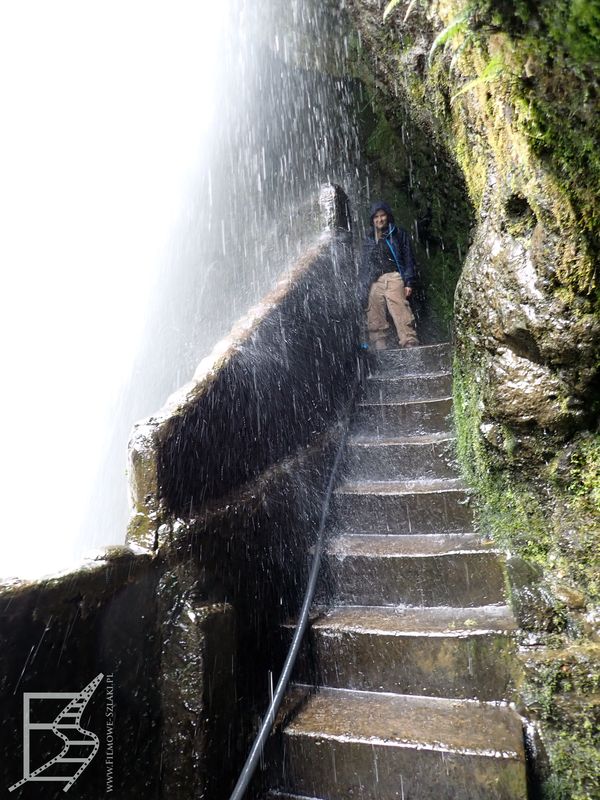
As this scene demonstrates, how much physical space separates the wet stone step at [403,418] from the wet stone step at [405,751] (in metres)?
2.59

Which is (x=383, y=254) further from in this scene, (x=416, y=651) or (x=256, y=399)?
(x=416, y=651)

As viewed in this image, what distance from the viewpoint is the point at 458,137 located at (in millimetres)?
4336

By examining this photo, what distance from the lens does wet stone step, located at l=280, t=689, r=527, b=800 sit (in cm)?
262

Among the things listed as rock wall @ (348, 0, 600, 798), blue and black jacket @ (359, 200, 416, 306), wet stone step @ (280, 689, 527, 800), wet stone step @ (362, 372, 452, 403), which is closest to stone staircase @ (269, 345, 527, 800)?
wet stone step @ (280, 689, 527, 800)

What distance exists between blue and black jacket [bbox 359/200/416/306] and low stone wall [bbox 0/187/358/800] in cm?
343

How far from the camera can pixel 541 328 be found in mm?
2877

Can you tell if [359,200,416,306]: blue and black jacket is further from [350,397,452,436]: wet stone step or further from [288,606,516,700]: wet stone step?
[288,606,516,700]: wet stone step

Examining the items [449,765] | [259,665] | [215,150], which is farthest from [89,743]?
[215,150]

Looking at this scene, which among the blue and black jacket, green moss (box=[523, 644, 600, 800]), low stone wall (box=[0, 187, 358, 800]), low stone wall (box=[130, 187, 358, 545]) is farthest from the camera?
the blue and black jacket

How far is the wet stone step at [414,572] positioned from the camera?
11.7 ft

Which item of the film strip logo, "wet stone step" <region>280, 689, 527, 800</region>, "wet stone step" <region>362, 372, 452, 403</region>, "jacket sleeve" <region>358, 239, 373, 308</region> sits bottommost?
"wet stone step" <region>280, 689, 527, 800</region>

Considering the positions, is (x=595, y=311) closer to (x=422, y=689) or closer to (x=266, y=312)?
(x=422, y=689)

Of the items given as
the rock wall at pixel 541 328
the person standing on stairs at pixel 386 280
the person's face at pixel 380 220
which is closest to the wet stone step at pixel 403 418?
the rock wall at pixel 541 328

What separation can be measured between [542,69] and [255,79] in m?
12.0
